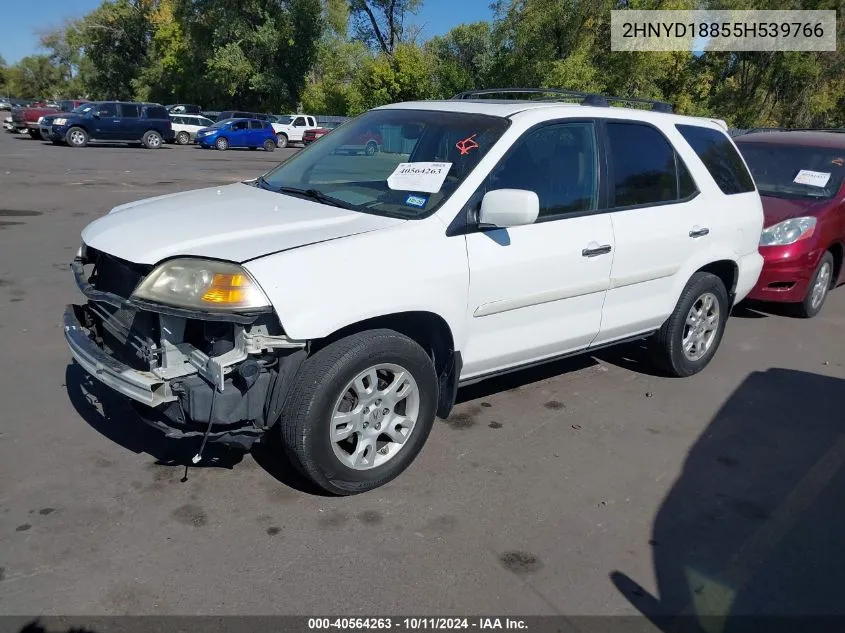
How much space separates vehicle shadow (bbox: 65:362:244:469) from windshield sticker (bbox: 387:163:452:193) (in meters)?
1.70

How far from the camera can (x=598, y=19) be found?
31.6 meters

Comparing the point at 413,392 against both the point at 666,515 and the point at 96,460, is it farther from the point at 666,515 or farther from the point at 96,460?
the point at 96,460

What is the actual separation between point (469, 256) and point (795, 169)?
5740 mm

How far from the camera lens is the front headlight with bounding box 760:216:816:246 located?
6.84 meters

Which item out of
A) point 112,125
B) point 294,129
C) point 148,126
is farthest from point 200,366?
point 294,129

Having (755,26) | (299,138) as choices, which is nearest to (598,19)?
(755,26)

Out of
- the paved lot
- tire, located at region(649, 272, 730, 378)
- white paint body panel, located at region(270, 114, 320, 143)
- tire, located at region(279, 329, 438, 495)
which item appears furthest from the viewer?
white paint body panel, located at region(270, 114, 320, 143)

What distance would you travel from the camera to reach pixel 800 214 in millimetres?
6941

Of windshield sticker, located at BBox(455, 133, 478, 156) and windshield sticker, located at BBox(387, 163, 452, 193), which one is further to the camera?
windshield sticker, located at BBox(455, 133, 478, 156)

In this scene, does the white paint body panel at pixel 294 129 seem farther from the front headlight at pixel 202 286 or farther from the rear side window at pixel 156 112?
the front headlight at pixel 202 286

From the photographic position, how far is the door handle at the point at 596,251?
4.16 meters

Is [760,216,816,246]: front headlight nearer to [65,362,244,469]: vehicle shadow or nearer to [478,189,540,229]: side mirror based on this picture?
[478,189,540,229]: side mirror

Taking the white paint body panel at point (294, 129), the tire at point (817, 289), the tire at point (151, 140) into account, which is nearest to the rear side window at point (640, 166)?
the tire at point (817, 289)

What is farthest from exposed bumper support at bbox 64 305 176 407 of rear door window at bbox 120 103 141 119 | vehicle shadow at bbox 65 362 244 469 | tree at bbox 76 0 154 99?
tree at bbox 76 0 154 99
